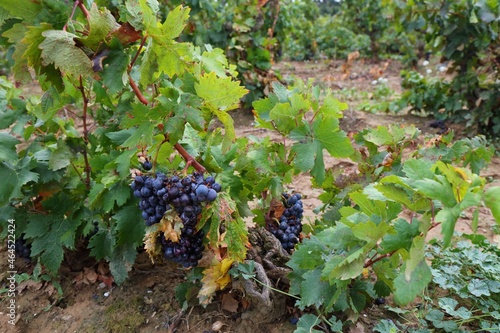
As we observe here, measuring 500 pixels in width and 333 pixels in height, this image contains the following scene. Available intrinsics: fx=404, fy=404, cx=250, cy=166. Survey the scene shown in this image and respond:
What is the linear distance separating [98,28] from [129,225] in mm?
850

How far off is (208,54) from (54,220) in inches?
43.5

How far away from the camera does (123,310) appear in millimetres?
1942

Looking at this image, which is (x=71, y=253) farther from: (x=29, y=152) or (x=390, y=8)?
(x=390, y=8)

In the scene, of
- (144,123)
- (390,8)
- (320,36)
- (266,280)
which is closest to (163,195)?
(144,123)

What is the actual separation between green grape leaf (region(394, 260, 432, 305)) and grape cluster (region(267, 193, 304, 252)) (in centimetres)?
83

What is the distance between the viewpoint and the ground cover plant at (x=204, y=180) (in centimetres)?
125

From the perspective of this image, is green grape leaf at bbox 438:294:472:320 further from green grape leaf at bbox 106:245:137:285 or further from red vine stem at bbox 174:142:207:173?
green grape leaf at bbox 106:245:137:285

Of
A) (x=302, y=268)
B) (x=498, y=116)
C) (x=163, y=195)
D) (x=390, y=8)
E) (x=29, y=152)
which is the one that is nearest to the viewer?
(x=163, y=195)

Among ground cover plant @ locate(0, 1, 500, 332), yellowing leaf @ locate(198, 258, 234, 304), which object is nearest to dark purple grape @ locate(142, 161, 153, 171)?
ground cover plant @ locate(0, 1, 500, 332)

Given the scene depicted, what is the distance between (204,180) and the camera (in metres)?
1.46

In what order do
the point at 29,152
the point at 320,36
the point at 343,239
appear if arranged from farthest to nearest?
the point at 320,36 → the point at 29,152 → the point at 343,239

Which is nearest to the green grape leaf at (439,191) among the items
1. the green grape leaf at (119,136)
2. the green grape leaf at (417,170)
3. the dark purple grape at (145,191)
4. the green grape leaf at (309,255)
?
the green grape leaf at (417,170)

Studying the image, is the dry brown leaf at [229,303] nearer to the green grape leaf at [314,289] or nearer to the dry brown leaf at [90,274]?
the green grape leaf at [314,289]

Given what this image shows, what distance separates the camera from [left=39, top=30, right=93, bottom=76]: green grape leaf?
125 centimetres
